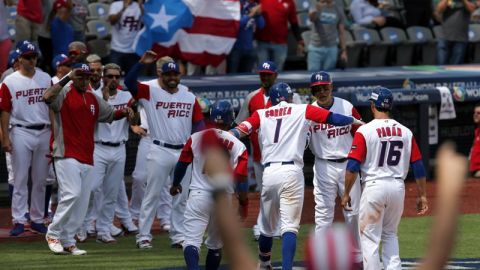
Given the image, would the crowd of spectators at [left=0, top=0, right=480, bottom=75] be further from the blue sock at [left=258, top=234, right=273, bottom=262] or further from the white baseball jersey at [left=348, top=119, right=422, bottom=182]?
the white baseball jersey at [left=348, top=119, right=422, bottom=182]

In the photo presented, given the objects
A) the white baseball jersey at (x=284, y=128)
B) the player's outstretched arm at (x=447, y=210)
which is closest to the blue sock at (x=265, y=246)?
the white baseball jersey at (x=284, y=128)

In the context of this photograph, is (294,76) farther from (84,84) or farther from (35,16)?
(84,84)

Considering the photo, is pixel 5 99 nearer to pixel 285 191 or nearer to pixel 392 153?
pixel 285 191

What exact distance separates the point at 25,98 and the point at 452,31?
10.4m

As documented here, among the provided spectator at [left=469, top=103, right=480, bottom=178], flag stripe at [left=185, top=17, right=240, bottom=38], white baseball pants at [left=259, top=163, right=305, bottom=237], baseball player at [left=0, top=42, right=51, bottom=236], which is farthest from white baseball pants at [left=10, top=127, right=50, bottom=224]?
spectator at [left=469, top=103, right=480, bottom=178]

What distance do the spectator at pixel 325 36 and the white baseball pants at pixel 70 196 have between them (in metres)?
7.31

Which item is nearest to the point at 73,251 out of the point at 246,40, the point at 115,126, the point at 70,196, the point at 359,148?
the point at 70,196

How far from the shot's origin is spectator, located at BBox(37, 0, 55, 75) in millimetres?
13859

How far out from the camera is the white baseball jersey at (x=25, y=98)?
1062cm

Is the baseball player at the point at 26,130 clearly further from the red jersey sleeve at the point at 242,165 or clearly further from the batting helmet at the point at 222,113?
the red jersey sleeve at the point at 242,165

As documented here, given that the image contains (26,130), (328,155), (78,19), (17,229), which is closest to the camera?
(328,155)

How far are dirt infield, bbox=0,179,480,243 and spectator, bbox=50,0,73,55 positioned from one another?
7.00ft

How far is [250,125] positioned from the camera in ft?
27.9

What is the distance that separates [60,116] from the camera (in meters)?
9.75
